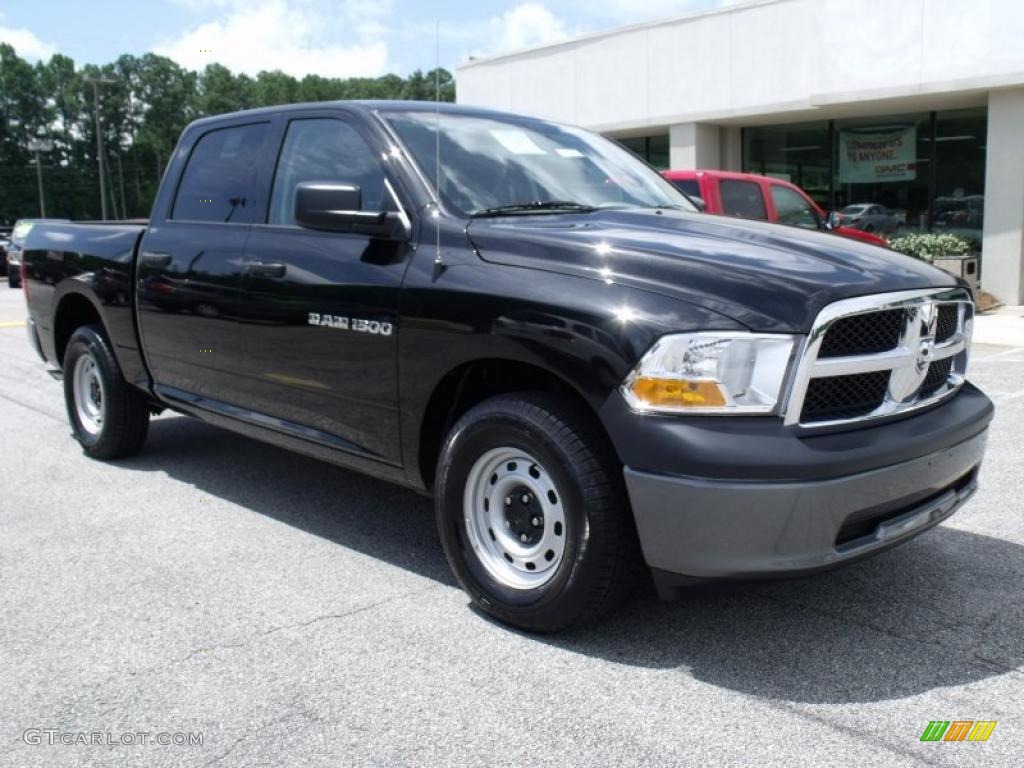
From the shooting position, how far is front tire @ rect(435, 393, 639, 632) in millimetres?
3180

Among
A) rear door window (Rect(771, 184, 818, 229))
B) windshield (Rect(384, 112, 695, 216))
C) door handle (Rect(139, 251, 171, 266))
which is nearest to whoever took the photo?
windshield (Rect(384, 112, 695, 216))

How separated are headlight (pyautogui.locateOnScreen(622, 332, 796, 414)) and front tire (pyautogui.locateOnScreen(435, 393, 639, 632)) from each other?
38 cm

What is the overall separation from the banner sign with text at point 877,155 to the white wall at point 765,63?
1.00m

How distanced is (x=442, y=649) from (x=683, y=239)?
5.37 ft

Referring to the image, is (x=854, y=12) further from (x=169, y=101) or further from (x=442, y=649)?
(x=169, y=101)

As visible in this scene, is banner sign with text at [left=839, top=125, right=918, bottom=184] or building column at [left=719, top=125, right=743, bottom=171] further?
building column at [left=719, top=125, right=743, bottom=171]

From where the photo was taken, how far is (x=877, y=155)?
59.5ft

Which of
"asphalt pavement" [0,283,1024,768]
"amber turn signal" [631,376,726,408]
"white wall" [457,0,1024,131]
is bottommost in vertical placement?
"asphalt pavement" [0,283,1024,768]

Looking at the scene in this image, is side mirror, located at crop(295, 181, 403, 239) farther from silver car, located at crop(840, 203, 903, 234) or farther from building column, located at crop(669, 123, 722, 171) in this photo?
building column, located at crop(669, 123, 722, 171)

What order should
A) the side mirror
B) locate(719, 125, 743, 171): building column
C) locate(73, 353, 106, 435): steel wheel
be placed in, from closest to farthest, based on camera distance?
1. the side mirror
2. locate(73, 353, 106, 435): steel wheel
3. locate(719, 125, 743, 171): building column

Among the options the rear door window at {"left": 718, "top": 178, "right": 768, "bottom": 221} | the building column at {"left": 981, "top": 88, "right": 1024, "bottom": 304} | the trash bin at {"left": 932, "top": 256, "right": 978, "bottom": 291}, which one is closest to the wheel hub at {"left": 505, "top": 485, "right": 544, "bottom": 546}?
the rear door window at {"left": 718, "top": 178, "right": 768, "bottom": 221}

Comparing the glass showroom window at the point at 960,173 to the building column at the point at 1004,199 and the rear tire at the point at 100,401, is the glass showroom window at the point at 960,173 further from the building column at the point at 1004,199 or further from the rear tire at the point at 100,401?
the rear tire at the point at 100,401

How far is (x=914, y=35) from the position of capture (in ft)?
50.8

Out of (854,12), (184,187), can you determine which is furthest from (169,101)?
(184,187)
